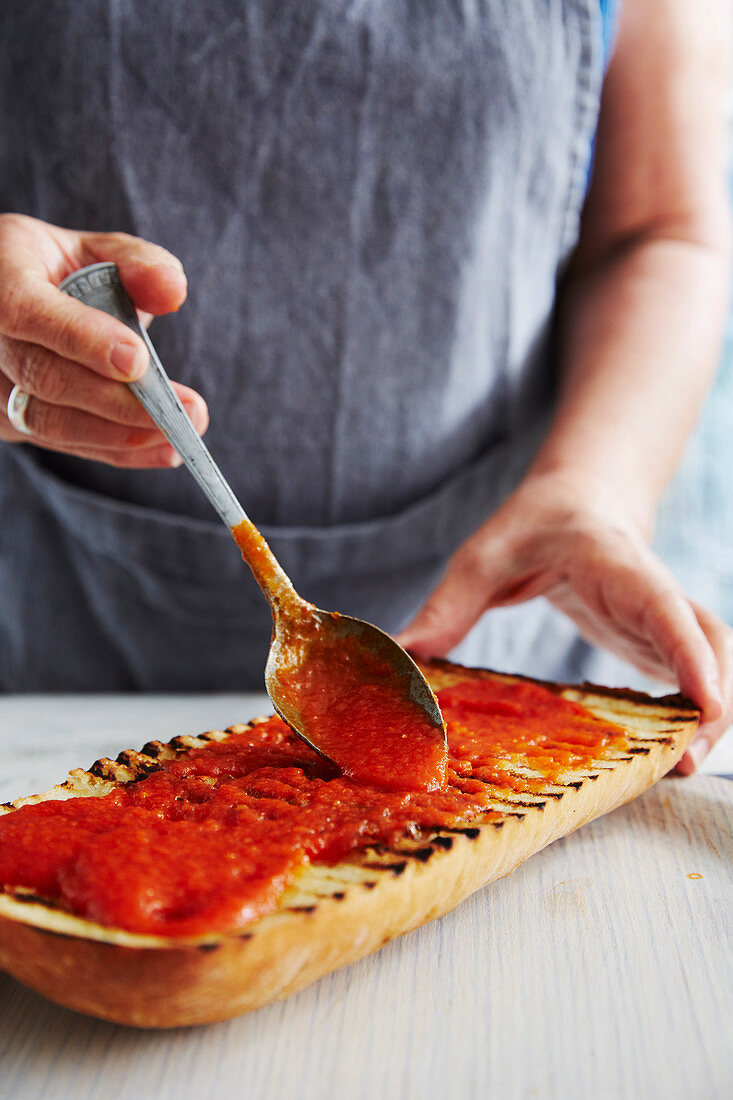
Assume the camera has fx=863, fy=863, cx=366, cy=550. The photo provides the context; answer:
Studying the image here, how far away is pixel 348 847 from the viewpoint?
95 cm

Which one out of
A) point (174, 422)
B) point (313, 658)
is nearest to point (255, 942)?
point (313, 658)

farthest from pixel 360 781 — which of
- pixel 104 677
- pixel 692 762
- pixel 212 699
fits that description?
pixel 104 677

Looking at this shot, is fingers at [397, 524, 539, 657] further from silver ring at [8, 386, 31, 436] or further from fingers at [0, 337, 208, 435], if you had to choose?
silver ring at [8, 386, 31, 436]

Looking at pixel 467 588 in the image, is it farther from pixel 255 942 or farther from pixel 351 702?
pixel 255 942

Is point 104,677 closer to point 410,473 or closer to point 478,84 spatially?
point 410,473

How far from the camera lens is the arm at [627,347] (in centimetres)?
169

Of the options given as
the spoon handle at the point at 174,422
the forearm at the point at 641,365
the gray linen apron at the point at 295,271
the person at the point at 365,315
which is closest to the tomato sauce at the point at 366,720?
the spoon handle at the point at 174,422

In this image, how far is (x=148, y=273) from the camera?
4.35ft

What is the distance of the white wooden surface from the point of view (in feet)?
2.70

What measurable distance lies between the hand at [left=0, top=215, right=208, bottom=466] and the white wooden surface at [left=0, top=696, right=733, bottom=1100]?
31.6 inches

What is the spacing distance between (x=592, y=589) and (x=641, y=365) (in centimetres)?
66

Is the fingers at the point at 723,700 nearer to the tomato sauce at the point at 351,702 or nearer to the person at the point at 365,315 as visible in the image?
the person at the point at 365,315

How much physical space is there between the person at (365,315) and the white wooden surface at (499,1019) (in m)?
0.43

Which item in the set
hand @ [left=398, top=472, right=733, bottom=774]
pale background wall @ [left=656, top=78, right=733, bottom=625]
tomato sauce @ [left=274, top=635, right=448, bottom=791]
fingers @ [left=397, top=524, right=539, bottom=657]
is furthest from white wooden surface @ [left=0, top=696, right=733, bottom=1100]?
pale background wall @ [left=656, top=78, right=733, bottom=625]
